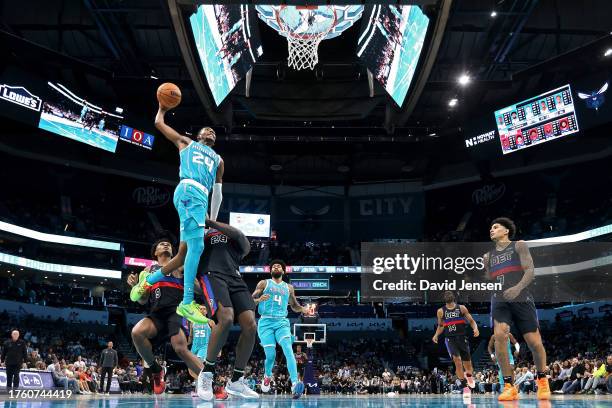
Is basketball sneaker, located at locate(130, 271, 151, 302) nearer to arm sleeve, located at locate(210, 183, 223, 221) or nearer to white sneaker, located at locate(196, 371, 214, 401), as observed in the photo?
arm sleeve, located at locate(210, 183, 223, 221)

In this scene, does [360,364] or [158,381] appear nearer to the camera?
[158,381]

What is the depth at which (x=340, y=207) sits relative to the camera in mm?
45938

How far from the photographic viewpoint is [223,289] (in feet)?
19.4

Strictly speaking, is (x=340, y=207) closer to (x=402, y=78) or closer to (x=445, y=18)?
(x=402, y=78)

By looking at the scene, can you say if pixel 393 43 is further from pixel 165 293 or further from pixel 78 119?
pixel 78 119

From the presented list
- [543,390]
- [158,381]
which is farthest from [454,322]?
[158,381]

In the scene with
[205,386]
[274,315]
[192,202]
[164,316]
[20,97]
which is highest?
[20,97]

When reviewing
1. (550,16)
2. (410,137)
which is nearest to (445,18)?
(550,16)

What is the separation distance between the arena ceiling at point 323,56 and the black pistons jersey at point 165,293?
12.0 metres

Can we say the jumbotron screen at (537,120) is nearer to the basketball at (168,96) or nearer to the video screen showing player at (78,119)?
the video screen showing player at (78,119)

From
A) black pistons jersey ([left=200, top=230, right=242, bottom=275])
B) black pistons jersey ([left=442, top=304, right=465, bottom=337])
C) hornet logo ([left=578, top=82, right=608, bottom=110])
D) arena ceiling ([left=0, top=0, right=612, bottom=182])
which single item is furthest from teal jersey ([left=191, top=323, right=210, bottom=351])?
hornet logo ([left=578, top=82, right=608, bottom=110])

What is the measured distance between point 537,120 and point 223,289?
24.9m

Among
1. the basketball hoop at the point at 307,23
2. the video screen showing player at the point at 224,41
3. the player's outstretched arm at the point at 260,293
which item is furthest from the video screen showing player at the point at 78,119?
the player's outstretched arm at the point at 260,293

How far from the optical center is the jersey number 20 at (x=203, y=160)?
616 cm
